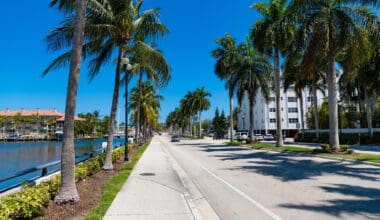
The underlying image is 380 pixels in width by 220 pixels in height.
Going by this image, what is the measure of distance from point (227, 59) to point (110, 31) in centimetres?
3298

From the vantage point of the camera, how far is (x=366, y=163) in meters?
17.1

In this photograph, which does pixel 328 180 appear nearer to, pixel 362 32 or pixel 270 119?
pixel 362 32

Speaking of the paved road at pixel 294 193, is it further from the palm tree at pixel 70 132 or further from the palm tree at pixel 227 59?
the palm tree at pixel 227 59

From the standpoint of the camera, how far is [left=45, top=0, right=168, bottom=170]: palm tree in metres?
12.3

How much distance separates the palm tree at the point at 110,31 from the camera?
486 inches

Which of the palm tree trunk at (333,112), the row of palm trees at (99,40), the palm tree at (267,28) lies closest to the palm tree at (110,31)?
the row of palm trees at (99,40)

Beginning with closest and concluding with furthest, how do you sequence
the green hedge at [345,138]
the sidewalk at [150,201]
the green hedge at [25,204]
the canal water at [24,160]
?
the green hedge at [25,204]
the sidewalk at [150,201]
the canal water at [24,160]
the green hedge at [345,138]

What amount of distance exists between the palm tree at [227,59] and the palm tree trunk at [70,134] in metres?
35.2

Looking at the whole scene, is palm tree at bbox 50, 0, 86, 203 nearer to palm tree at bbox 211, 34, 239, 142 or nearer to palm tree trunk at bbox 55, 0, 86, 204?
palm tree trunk at bbox 55, 0, 86, 204

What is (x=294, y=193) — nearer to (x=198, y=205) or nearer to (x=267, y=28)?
(x=198, y=205)

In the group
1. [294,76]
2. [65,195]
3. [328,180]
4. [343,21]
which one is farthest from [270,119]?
[65,195]

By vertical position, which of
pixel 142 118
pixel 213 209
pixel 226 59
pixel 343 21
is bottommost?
pixel 213 209

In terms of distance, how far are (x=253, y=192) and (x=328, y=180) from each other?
12.6 ft

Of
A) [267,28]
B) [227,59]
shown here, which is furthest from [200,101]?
[267,28]
